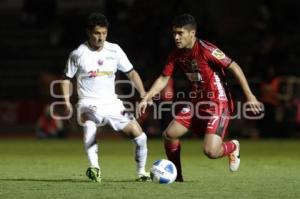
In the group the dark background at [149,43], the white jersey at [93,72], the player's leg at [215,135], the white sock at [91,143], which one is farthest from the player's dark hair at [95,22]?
the dark background at [149,43]

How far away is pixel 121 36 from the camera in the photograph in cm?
2441

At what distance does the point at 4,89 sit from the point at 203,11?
5549 millimetres

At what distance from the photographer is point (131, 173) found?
11148mm

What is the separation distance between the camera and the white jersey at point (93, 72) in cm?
998

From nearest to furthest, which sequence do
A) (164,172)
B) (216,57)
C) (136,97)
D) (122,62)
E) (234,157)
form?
(164,172), (216,57), (122,62), (234,157), (136,97)

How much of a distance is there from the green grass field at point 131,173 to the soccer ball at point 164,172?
116mm

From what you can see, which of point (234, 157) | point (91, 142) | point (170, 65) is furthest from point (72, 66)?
point (234, 157)

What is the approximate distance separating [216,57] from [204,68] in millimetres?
187

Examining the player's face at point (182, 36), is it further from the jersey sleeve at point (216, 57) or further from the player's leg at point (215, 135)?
the player's leg at point (215, 135)

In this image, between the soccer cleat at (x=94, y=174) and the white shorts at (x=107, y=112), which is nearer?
the soccer cleat at (x=94, y=174)

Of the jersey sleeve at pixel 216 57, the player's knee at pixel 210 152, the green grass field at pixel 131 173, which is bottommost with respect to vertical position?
the green grass field at pixel 131 173

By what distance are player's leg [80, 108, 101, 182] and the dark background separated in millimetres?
8749

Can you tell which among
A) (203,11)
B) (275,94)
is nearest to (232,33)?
(203,11)

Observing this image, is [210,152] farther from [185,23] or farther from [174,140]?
[185,23]
